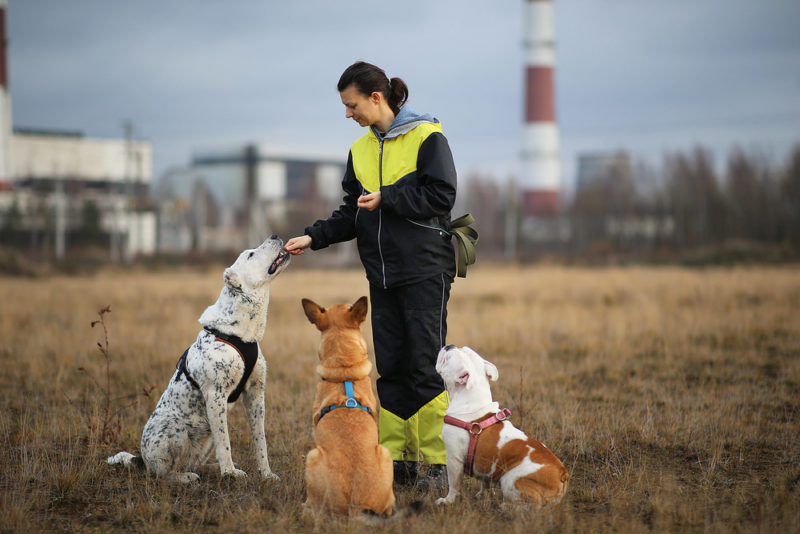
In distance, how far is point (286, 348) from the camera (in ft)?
33.4

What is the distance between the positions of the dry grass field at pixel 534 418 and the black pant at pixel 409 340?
0.76m

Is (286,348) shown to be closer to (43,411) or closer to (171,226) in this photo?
(43,411)

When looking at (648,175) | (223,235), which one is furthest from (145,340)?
(648,175)

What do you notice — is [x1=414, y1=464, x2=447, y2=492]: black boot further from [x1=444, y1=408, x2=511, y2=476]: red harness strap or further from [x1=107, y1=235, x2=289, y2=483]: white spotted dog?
[x1=107, y1=235, x2=289, y2=483]: white spotted dog

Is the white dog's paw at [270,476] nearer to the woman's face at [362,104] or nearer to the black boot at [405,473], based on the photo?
the black boot at [405,473]

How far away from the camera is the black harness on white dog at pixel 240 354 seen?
4.80 m

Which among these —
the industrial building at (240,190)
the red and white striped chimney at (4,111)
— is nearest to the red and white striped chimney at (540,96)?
the industrial building at (240,190)

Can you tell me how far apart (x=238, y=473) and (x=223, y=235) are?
64.3 m

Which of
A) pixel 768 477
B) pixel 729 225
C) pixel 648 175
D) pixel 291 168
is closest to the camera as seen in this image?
pixel 768 477

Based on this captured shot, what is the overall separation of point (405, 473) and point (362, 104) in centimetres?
262

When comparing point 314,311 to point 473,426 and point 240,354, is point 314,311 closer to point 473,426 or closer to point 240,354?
point 240,354

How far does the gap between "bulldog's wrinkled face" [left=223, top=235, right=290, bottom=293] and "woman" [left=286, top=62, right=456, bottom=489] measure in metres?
0.15

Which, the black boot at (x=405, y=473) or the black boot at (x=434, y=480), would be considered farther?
the black boot at (x=405, y=473)

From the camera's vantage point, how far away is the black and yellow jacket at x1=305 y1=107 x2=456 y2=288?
181 inches
